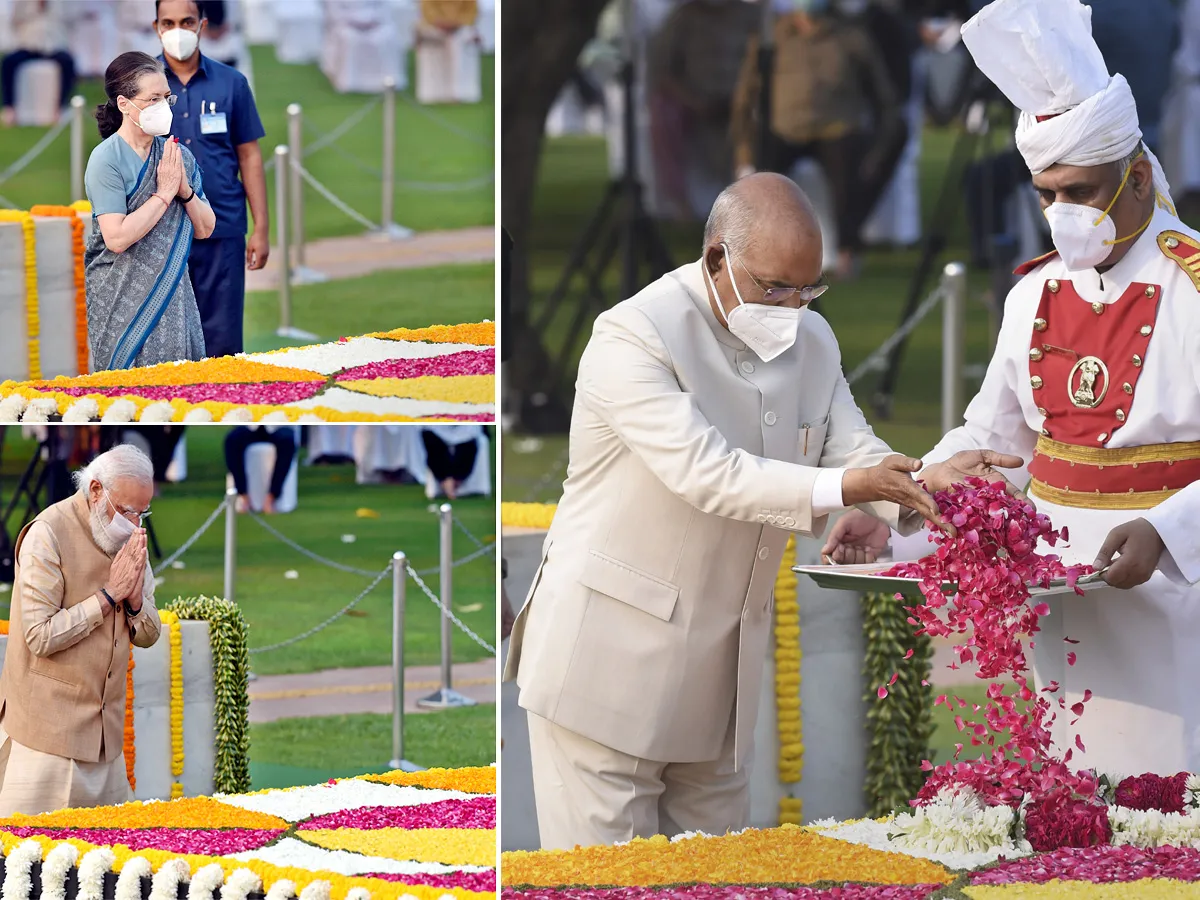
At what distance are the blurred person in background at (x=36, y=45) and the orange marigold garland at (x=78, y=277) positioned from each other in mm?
236

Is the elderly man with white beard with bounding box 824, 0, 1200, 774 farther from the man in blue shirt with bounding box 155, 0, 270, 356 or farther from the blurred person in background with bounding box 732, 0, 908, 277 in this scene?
the blurred person in background with bounding box 732, 0, 908, 277

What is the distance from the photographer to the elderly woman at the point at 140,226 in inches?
143

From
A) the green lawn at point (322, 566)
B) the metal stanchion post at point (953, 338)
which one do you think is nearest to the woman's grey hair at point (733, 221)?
the green lawn at point (322, 566)

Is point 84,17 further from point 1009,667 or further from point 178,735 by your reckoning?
point 1009,667

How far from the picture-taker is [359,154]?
4125mm

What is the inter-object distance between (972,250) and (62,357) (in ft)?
36.9

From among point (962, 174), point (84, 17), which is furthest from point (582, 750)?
point (962, 174)

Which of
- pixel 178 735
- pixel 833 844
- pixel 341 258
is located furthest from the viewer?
pixel 178 735

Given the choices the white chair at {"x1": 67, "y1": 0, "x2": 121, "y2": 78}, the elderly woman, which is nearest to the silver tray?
the elderly woman

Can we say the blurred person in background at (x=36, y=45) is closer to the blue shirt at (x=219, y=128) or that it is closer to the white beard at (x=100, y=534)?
the blue shirt at (x=219, y=128)

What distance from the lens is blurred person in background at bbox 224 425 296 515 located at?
13.6ft

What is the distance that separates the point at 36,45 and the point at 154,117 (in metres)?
0.53

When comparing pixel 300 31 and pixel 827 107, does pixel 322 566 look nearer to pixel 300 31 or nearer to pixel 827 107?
pixel 300 31

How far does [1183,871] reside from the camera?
3.05 metres
